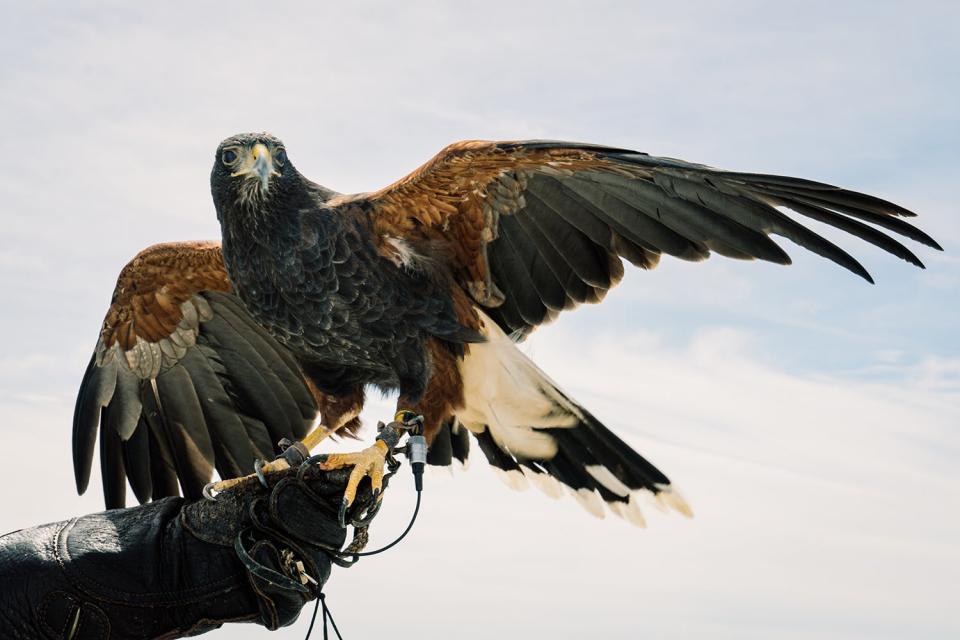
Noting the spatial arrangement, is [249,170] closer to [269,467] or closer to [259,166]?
[259,166]

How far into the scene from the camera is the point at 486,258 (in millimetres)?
3799

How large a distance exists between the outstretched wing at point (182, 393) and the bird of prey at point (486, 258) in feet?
1.24

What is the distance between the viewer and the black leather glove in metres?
2.84

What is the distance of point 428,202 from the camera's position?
12.0 feet

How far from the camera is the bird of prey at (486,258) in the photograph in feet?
11.3

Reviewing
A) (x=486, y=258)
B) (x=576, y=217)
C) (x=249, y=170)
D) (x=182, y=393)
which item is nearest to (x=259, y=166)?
(x=249, y=170)

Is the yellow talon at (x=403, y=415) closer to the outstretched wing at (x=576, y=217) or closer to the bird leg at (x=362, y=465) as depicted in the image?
the bird leg at (x=362, y=465)

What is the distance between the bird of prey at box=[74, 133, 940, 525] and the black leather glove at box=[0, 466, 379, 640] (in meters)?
0.18

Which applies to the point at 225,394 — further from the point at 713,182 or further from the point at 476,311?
the point at 713,182

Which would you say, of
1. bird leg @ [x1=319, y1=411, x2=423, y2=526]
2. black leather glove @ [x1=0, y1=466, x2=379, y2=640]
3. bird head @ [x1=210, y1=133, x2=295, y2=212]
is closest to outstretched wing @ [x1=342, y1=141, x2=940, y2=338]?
bird head @ [x1=210, y1=133, x2=295, y2=212]

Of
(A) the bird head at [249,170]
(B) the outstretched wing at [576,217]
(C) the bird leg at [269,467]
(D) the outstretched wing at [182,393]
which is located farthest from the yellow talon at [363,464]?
(D) the outstretched wing at [182,393]

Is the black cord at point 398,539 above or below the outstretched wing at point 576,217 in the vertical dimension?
below

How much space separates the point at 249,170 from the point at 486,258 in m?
0.94

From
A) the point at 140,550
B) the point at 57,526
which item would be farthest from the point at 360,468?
the point at 57,526
